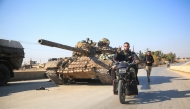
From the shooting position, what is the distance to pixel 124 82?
5410mm

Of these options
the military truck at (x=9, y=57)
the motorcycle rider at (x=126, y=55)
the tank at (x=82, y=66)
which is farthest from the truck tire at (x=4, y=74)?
the motorcycle rider at (x=126, y=55)

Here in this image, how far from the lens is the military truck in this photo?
11.6m

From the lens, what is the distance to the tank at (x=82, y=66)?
9281 millimetres

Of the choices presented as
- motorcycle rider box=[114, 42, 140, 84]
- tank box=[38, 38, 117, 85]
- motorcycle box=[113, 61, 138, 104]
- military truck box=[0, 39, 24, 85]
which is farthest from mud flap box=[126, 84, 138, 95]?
military truck box=[0, 39, 24, 85]

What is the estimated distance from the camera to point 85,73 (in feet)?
31.7

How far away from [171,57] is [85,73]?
336 ft

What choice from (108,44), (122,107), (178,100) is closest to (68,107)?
(122,107)

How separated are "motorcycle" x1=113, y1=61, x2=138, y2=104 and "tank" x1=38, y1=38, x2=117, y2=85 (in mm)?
2768

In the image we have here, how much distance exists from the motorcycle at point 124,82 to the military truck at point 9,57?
8268 millimetres

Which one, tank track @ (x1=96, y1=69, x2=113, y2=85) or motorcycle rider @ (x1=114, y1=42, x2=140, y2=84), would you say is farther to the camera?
tank track @ (x1=96, y1=69, x2=113, y2=85)

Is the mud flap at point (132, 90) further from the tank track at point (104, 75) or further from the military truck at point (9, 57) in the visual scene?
the military truck at point (9, 57)

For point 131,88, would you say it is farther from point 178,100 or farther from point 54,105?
point 54,105

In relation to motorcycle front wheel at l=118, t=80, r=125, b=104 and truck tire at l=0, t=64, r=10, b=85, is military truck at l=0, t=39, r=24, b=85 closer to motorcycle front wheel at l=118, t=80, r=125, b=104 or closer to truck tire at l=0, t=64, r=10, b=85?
truck tire at l=0, t=64, r=10, b=85

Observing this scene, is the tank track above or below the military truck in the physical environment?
below
